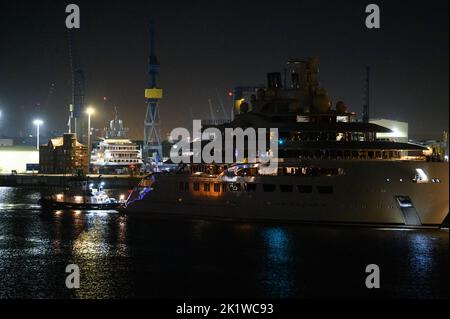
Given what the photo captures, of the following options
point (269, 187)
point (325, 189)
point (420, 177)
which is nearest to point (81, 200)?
point (269, 187)

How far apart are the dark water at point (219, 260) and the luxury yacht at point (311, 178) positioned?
126cm

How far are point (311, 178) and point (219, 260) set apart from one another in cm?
1186

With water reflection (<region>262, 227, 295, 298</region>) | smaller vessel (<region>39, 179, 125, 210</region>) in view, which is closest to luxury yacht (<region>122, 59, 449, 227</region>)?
water reflection (<region>262, 227, 295, 298</region>)

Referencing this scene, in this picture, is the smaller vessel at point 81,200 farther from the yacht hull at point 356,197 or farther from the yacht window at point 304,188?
the yacht window at point 304,188

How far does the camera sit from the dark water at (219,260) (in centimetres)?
3506

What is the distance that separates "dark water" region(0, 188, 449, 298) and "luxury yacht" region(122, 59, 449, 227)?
1.26 metres

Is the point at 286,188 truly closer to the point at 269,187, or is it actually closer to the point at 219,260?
the point at 269,187

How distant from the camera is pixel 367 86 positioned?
78062mm

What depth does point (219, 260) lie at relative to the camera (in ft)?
135

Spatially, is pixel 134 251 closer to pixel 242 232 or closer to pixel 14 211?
pixel 242 232

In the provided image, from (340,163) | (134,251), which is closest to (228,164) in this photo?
(340,163)
